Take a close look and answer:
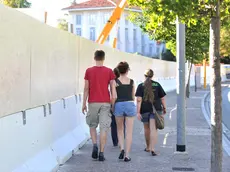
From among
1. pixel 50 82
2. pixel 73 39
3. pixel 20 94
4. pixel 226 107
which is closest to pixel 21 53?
pixel 20 94

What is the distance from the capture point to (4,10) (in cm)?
539

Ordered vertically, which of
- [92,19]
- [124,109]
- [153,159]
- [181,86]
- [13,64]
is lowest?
[153,159]

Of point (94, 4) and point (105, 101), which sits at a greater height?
point (94, 4)

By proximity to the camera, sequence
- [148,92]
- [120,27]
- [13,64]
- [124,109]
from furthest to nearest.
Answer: [120,27] < [148,92] < [124,109] < [13,64]

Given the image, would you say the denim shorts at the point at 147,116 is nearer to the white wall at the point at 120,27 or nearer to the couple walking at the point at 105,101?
the couple walking at the point at 105,101

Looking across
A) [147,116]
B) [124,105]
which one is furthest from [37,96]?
[147,116]

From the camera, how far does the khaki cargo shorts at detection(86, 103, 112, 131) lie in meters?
7.86

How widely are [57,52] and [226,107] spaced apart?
48.4 feet

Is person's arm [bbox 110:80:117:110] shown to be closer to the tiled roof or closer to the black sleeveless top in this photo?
Answer: the black sleeveless top

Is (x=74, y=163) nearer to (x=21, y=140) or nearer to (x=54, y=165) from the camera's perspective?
(x=54, y=165)

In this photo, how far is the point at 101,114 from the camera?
7875mm

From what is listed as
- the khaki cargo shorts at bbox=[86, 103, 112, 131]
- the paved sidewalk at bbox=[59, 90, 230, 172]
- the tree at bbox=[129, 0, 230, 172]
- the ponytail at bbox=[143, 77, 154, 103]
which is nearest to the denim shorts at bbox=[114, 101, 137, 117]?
the khaki cargo shorts at bbox=[86, 103, 112, 131]

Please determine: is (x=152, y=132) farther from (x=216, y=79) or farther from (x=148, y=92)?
(x=216, y=79)

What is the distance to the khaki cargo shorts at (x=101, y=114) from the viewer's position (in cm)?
786
